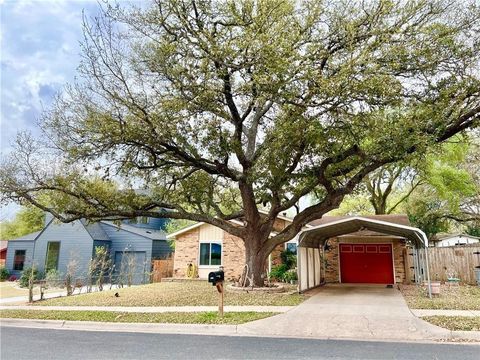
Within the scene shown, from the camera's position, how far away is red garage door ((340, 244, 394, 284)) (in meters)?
19.9

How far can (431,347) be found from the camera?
684 centimetres

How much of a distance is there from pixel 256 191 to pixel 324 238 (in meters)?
6.07

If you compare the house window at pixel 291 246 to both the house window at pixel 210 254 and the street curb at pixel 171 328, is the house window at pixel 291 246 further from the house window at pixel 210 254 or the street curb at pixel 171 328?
A: the street curb at pixel 171 328

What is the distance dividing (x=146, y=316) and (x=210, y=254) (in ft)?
41.0

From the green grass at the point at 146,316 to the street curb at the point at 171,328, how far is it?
0.80 feet

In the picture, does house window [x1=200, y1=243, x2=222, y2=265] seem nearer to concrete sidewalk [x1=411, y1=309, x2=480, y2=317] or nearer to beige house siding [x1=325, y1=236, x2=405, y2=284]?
beige house siding [x1=325, y1=236, x2=405, y2=284]

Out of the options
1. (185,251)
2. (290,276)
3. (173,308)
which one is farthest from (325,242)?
(173,308)

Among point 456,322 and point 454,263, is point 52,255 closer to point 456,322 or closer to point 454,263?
point 456,322

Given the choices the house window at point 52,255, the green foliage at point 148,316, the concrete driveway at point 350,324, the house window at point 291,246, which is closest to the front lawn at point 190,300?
the concrete driveway at point 350,324

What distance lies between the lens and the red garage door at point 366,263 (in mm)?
19859

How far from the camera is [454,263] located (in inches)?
748

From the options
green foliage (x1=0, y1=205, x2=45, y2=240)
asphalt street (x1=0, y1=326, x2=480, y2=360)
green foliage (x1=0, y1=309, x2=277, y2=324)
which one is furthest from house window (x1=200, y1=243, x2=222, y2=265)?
green foliage (x1=0, y1=205, x2=45, y2=240)

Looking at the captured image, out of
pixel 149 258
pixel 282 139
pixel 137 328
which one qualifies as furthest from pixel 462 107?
pixel 149 258

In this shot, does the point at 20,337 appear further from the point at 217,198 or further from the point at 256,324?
the point at 217,198
